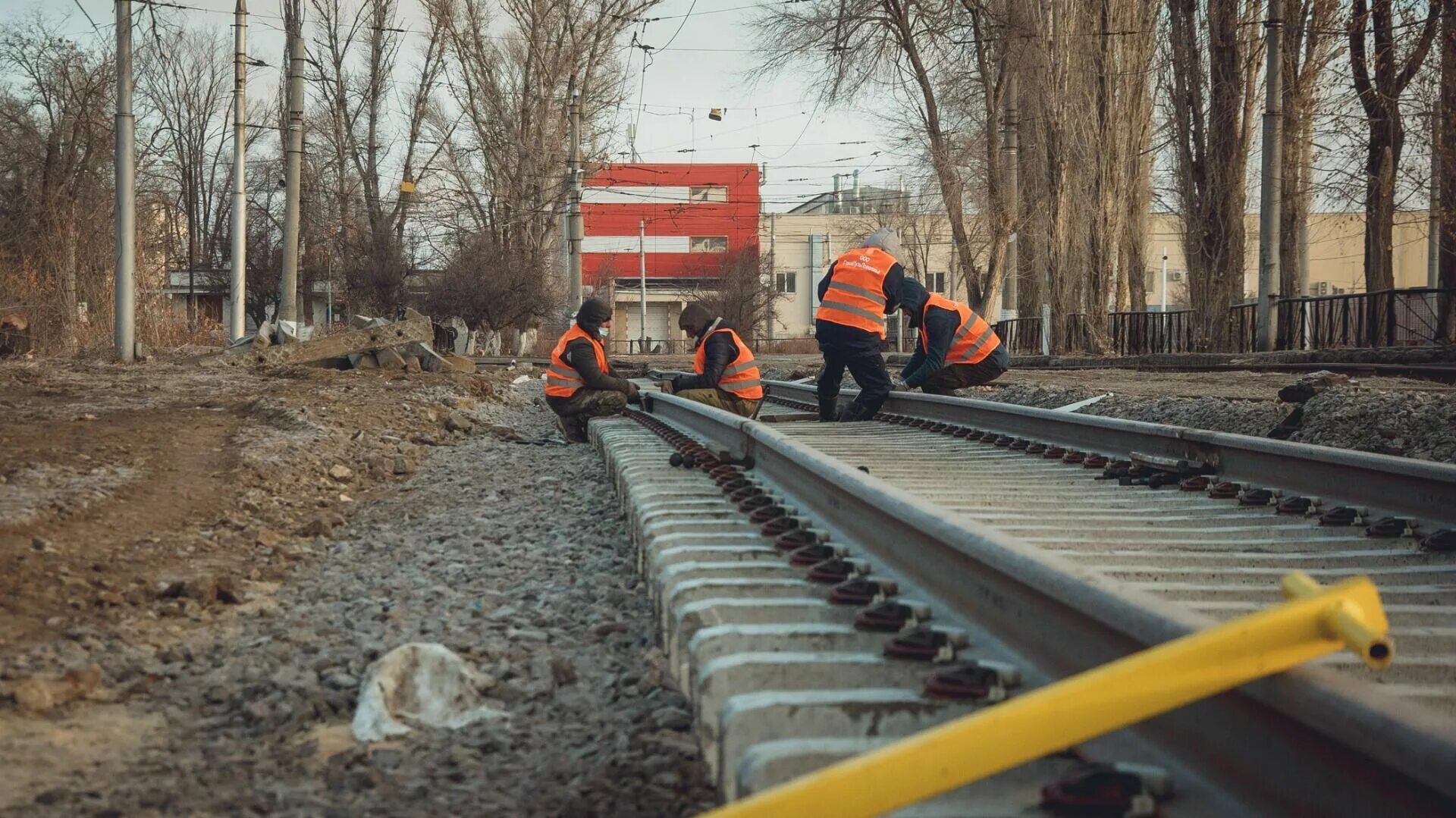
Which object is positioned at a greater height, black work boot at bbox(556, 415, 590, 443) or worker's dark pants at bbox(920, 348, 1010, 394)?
worker's dark pants at bbox(920, 348, 1010, 394)

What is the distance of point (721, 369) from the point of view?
10188 mm

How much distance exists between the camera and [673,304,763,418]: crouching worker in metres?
10.1

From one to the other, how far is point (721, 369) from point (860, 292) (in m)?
1.20

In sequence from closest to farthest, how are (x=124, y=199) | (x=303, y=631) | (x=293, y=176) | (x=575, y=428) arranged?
(x=303, y=631), (x=575, y=428), (x=124, y=199), (x=293, y=176)

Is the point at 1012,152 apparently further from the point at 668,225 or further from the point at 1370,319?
the point at 668,225

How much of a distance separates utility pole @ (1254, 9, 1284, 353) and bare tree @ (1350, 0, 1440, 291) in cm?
113

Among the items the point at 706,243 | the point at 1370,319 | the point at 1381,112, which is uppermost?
the point at 706,243

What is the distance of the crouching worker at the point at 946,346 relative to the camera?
35.4 ft

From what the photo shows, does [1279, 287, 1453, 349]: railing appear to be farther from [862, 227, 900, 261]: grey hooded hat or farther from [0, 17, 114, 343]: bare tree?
[0, 17, 114, 343]: bare tree

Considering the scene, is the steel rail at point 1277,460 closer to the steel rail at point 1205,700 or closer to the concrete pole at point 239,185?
the steel rail at point 1205,700

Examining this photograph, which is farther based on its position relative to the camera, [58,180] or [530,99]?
[530,99]

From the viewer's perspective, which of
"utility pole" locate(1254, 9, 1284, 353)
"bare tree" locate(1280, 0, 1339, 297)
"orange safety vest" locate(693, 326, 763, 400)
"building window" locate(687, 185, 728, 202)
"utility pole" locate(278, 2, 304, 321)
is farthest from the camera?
"building window" locate(687, 185, 728, 202)

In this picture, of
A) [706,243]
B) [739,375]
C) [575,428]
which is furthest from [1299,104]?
[706,243]

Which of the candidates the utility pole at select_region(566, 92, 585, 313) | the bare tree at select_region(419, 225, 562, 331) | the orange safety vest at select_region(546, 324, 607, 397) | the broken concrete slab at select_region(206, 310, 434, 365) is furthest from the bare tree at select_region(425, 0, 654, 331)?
the orange safety vest at select_region(546, 324, 607, 397)
